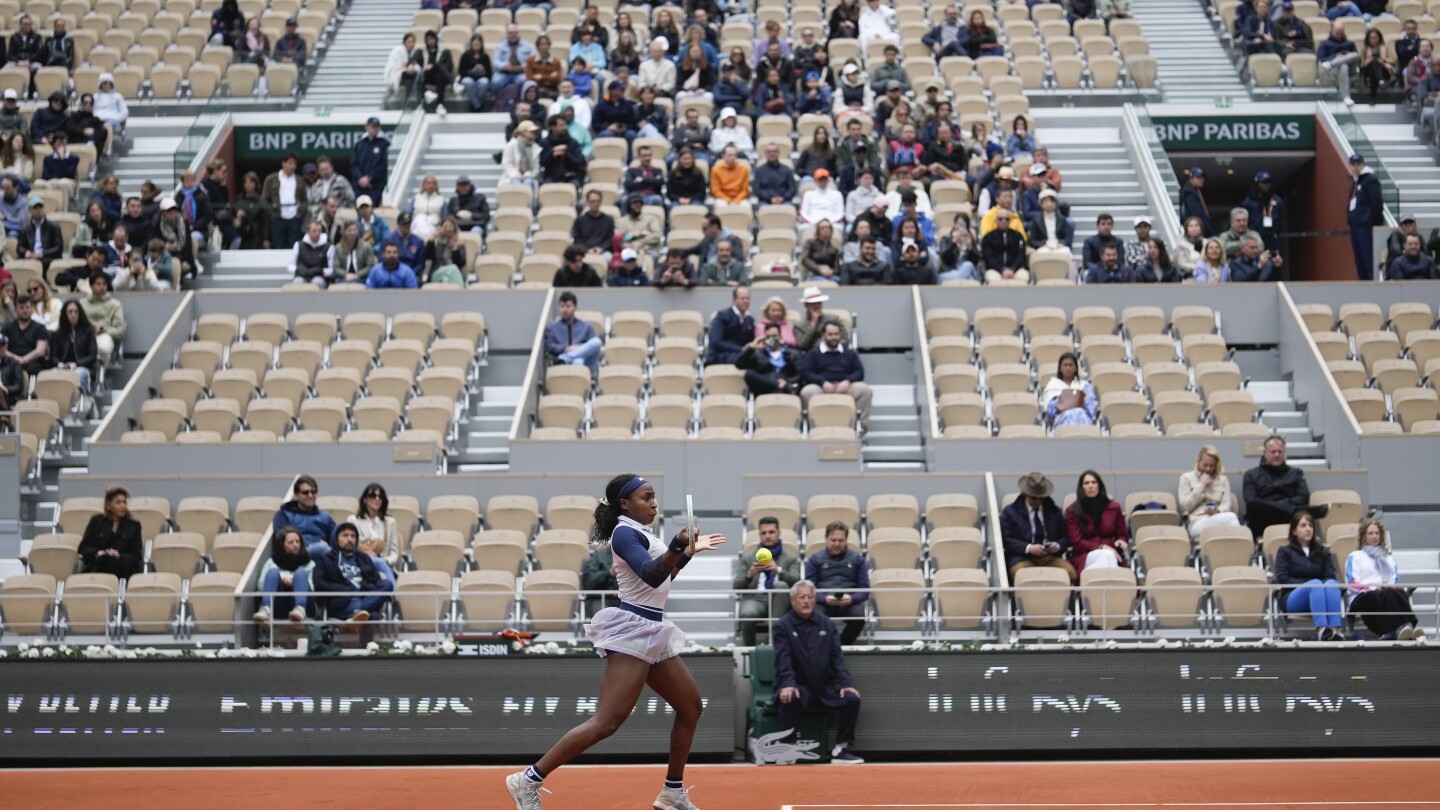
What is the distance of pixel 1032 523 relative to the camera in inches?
653

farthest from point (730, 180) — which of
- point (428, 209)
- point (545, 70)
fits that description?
point (545, 70)

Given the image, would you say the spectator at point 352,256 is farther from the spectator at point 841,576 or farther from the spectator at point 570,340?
the spectator at point 841,576

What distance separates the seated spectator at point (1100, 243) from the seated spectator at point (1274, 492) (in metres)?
4.73

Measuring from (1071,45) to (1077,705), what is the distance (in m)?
16.8

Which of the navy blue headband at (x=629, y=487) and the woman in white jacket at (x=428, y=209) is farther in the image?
the woman in white jacket at (x=428, y=209)

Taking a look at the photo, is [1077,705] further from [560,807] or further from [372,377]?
[372,377]

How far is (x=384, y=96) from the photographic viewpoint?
2830 centimetres

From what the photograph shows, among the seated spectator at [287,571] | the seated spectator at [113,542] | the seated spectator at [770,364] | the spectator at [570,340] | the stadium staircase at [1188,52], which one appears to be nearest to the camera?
the seated spectator at [287,571]

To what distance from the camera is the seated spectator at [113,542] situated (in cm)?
1692

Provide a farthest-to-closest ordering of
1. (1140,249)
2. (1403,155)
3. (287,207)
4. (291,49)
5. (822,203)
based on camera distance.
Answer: (291,49) → (1403,155) → (287,207) → (822,203) → (1140,249)

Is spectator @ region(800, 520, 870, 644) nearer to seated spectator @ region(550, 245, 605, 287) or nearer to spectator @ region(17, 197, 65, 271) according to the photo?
seated spectator @ region(550, 245, 605, 287)

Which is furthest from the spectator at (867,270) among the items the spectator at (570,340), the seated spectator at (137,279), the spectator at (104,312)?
the spectator at (104,312)

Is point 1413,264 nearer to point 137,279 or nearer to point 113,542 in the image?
point 113,542

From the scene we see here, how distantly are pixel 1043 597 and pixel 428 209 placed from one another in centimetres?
1067
